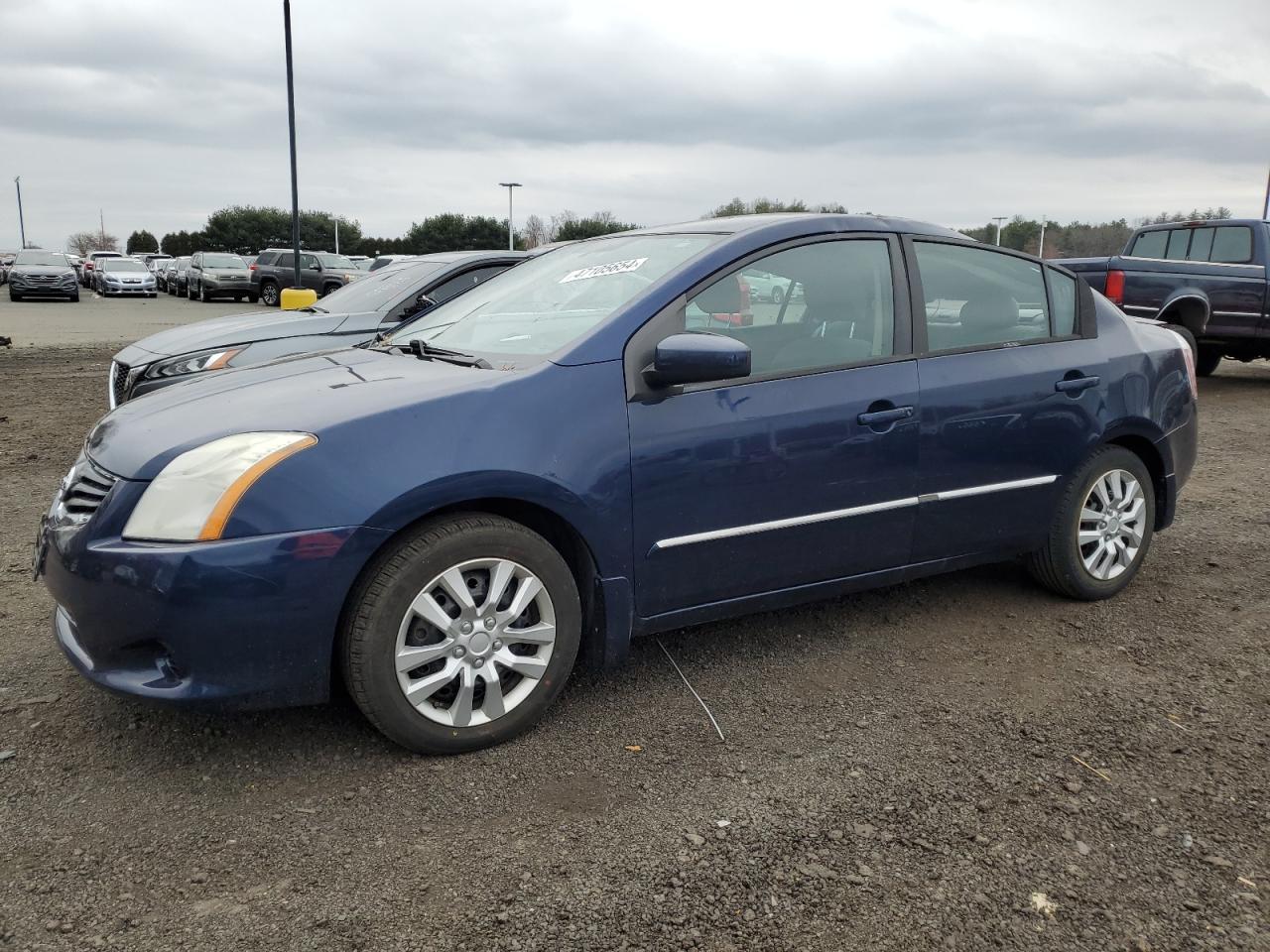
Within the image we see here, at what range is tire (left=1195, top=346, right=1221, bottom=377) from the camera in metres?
12.4

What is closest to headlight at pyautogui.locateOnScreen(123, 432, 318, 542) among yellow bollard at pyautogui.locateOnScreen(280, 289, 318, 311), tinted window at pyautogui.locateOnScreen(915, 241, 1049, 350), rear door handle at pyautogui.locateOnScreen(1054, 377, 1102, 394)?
tinted window at pyautogui.locateOnScreen(915, 241, 1049, 350)

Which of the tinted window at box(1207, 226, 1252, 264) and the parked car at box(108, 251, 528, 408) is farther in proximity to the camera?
the tinted window at box(1207, 226, 1252, 264)

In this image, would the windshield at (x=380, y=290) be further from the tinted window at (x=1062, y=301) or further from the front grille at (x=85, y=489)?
the tinted window at (x=1062, y=301)

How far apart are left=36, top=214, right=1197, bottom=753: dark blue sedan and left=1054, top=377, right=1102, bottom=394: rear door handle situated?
16mm

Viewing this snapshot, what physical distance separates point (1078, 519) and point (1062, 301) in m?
0.90

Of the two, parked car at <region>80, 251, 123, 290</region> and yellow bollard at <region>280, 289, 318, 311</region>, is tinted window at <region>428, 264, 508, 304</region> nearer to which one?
yellow bollard at <region>280, 289, 318, 311</region>

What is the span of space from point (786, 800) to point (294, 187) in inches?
921

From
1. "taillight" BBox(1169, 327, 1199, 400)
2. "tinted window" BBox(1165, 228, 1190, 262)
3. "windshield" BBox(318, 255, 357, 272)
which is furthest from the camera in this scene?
"windshield" BBox(318, 255, 357, 272)

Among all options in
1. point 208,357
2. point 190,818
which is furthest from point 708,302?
point 208,357

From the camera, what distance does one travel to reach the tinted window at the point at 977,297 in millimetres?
3826

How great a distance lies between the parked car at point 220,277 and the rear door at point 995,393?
103 feet

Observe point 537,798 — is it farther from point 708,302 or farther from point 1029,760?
point 708,302

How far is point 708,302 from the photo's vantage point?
11.1ft

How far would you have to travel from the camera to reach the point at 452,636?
2873 mm
